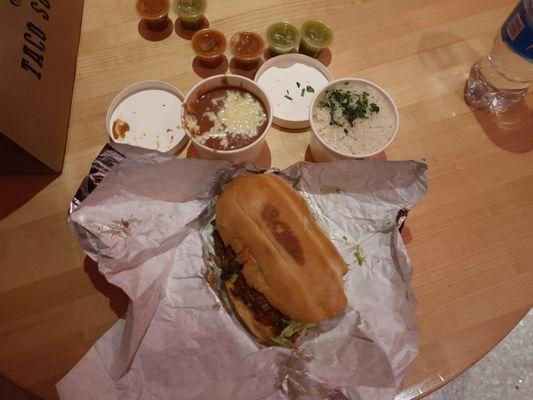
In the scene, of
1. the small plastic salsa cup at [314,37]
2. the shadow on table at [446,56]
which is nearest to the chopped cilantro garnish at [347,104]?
the small plastic salsa cup at [314,37]

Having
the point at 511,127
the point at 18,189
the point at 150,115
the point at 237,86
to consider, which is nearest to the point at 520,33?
the point at 511,127

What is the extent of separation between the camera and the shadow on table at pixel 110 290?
128 cm

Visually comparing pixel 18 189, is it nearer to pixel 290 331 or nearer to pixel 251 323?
pixel 251 323

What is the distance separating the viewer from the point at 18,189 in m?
1.42

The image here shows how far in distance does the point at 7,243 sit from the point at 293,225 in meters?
0.98

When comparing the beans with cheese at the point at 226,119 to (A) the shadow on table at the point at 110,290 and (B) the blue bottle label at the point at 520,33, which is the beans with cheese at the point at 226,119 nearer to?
(A) the shadow on table at the point at 110,290

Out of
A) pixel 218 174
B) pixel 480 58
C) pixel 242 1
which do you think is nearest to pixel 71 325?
pixel 218 174

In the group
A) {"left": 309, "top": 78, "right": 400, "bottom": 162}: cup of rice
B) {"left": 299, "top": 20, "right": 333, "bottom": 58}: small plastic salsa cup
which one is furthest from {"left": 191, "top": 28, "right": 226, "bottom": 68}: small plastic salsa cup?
{"left": 309, "top": 78, "right": 400, "bottom": 162}: cup of rice

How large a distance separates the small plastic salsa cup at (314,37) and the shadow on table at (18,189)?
1112 mm

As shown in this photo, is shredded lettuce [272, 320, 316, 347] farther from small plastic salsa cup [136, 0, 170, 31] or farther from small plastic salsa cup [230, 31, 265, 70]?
small plastic salsa cup [136, 0, 170, 31]

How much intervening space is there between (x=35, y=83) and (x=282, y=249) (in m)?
1.01

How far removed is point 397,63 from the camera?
1693mm

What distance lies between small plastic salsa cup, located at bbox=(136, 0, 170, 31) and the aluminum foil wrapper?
763 millimetres

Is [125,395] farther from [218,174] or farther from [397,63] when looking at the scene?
[397,63]
